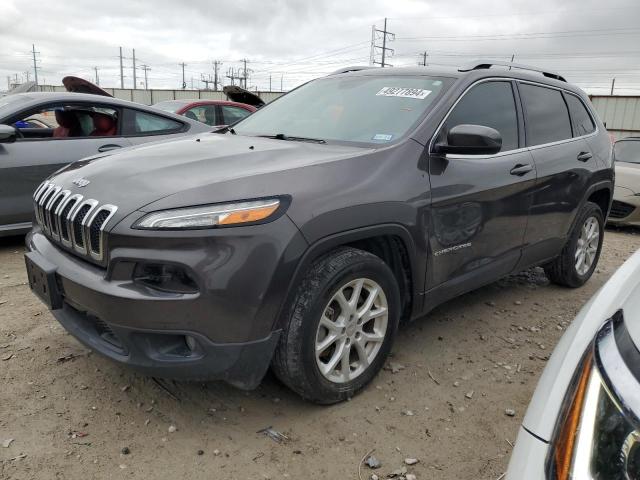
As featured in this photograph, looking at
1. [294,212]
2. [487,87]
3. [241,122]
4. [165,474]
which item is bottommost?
[165,474]

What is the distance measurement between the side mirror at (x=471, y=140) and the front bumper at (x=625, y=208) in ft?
19.4

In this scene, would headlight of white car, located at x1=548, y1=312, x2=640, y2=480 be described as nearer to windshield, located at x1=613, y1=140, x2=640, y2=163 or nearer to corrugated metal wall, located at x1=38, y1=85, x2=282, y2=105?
windshield, located at x1=613, y1=140, x2=640, y2=163

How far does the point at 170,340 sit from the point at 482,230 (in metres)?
1.91

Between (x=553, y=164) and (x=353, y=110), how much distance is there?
62.4 inches

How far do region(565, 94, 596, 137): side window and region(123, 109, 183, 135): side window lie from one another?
377 centimetres

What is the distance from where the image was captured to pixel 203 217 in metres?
2.05

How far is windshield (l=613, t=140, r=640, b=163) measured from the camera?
8461 mm

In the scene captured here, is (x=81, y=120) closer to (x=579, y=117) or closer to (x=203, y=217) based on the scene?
(x=203, y=217)

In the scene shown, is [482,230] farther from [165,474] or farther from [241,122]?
[165,474]

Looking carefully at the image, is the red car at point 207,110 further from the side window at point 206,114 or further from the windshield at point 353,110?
the windshield at point 353,110

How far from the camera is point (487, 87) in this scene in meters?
3.35

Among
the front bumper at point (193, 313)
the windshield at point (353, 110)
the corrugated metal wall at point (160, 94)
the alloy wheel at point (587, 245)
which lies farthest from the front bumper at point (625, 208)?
the corrugated metal wall at point (160, 94)

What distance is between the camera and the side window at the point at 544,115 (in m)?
3.67

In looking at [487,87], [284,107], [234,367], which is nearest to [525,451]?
[234,367]
